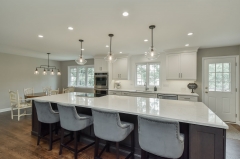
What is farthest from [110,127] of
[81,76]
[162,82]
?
[81,76]

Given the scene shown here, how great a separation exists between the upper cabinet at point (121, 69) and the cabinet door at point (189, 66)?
2.08 meters

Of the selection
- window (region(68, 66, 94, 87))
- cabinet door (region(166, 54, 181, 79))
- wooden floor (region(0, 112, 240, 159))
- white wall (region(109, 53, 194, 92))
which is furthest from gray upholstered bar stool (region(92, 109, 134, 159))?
window (region(68, 66, 94, 87))

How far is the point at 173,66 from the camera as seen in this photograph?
4.35 metres

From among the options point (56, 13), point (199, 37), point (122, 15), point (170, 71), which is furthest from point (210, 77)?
point (56, 13)

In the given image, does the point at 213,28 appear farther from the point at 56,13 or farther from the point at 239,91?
the point at 56,13

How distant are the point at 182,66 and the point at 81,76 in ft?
17.4

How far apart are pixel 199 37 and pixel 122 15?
7.29 ft

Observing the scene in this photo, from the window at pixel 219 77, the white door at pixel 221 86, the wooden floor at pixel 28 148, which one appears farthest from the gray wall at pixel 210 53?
the wooden floor at pixel 28 148

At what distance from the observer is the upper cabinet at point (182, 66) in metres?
4.05

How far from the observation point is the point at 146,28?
102 inches

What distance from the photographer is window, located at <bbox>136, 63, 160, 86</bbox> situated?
503 cm

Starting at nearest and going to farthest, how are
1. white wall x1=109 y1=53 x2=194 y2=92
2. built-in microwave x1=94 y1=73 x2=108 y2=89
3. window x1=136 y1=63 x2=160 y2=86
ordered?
white wall x1=109 y1=53 x2=194 y2=92, window x1=136 y1=63 x2=160 y2=86, built-in microwave x1=94 y1=73 x2=108 y2=89

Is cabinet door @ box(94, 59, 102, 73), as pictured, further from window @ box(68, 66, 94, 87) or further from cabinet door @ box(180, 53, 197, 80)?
cabinet door @ box(180, 53, 197, 80)

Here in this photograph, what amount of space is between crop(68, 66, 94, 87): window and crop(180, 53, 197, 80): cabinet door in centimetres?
450
